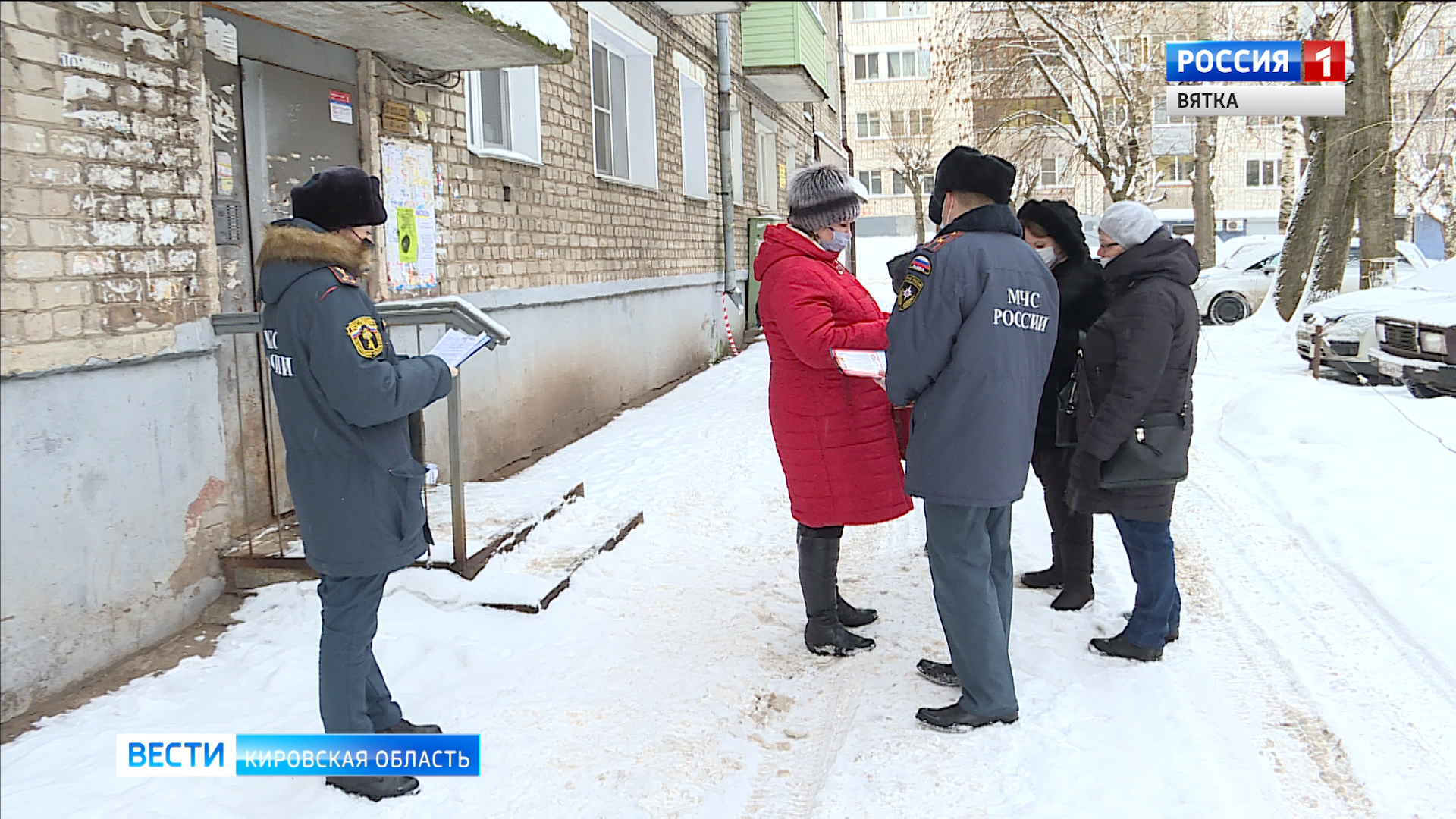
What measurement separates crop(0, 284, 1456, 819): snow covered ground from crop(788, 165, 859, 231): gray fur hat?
170 centimetres

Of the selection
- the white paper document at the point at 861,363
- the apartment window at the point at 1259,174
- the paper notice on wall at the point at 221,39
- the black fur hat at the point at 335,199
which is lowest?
the white paper document at the point at 861,363

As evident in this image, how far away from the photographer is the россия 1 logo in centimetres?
1325

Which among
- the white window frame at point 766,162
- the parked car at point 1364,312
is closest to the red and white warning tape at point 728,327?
the white window frame at point 766,162

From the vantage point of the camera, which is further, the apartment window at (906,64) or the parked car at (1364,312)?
the apartment window at (906,64)

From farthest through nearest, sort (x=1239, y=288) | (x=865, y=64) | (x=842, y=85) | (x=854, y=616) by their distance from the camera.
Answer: (x=865, y=64) → (x=842, y=85) → (x=1239, y=288) → (x=854, y=616)

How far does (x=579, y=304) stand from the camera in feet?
Answer: 30.0

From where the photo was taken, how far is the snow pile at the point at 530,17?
544 centimetres

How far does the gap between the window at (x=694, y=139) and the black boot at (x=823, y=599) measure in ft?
31.1

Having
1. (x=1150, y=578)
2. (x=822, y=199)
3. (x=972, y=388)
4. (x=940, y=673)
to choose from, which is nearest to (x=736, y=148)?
(x=822, y=199)

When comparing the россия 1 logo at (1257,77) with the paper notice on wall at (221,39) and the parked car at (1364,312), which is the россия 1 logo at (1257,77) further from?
the paper notice on wall at (221,39)

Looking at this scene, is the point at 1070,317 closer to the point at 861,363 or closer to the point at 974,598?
the point at 861,363

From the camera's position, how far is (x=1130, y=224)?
3889mm

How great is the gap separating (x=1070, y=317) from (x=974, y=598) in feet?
4.98

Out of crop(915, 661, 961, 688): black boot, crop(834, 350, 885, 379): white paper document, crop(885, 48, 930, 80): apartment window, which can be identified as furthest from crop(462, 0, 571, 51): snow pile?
crop(885, 48, 930, 80): apartment window
